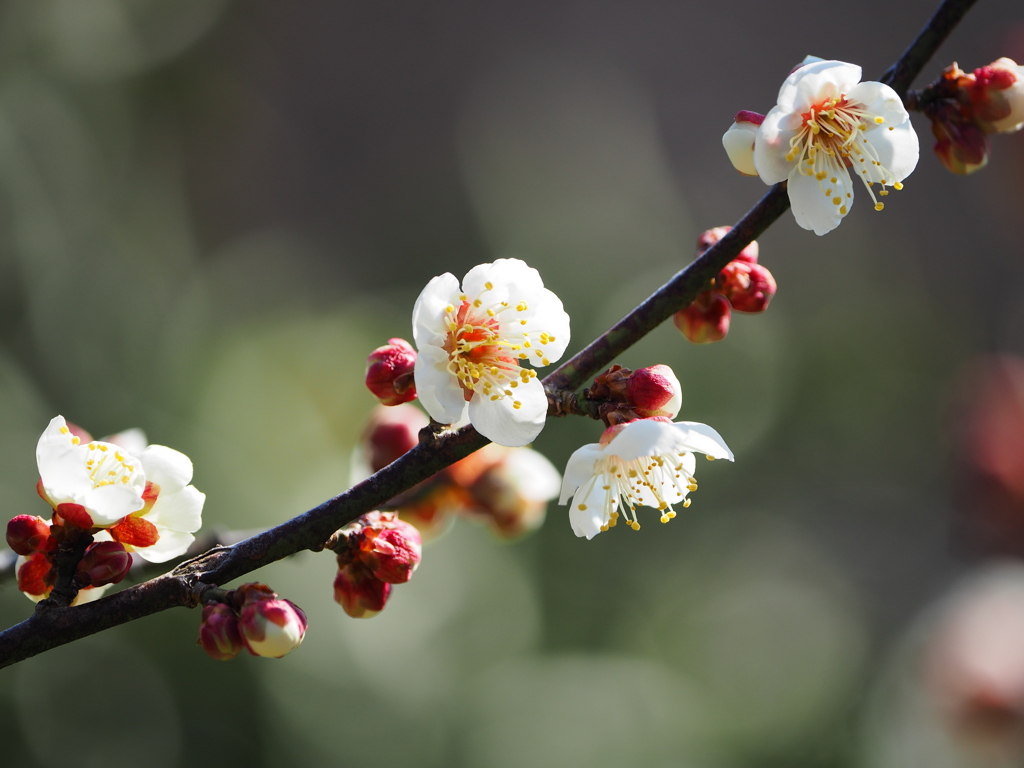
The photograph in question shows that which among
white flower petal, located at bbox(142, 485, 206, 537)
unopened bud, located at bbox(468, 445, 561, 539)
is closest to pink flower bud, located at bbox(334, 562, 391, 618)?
white flower petal, located at bbox(142, 485, 206, 537)

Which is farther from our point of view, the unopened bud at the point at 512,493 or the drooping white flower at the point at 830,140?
the unopened bud at the point at 512,493

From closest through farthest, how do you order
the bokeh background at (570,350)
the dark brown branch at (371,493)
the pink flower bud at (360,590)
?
1. the dark brown branch at (371,493)
2. the pink flower bud at (360,590)
3. the bokeh background at (570,350)

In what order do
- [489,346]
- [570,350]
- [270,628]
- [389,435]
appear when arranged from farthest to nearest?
[570,350] < [389,435] < [489,346] < [270,628]

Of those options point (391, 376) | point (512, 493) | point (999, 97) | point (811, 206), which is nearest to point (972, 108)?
point (999, 97)

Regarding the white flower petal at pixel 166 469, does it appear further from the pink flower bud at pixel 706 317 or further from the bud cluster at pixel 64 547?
the pink flower bud at pixel 706 317

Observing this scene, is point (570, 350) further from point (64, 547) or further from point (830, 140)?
point (64, 547)

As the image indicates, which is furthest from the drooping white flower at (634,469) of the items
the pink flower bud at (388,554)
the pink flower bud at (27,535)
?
the pink flower bud at (27,535)

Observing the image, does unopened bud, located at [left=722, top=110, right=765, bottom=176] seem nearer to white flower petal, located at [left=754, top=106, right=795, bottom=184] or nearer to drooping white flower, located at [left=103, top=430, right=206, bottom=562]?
white flower petal, located at [left=754, top=106, right=795, bottom=184]
